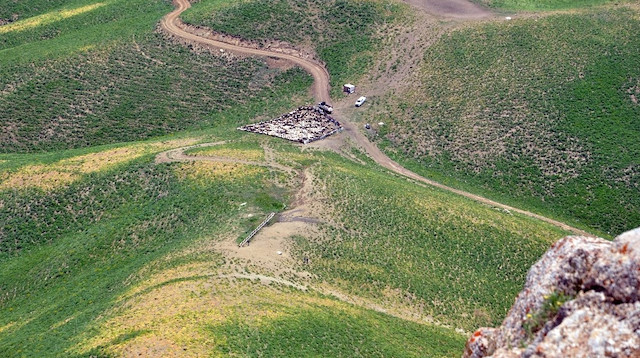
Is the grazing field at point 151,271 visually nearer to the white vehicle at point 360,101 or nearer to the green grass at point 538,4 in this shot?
the white vehicle at point 360,101

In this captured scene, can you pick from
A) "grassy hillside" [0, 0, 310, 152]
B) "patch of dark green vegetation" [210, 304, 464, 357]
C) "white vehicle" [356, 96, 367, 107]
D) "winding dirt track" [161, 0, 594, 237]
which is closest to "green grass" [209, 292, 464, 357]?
"patch of dark green vegetation" [210, 304, 464, 357]

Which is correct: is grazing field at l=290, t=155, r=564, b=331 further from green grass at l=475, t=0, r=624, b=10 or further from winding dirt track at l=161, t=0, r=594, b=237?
green grass at l=475, t=0, r=624, b=10

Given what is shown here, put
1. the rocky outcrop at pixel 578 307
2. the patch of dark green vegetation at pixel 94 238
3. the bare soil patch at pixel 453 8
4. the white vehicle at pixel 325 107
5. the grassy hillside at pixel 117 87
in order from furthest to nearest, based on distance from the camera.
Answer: the bare soil patch at pixel 453 8 → the white vehicle at pixel 325 107 → the grassy hillside at pixel 117 87 → the patch of dark green vegetation at pixel 94 238 → the rocky outcrop at pixel 578 307

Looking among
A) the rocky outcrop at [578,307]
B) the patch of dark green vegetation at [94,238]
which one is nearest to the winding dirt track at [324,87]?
the patch of dark green vegetation at [94,238]

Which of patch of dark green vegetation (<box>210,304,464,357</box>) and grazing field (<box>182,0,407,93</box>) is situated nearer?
patch of dark green vegetation (<box>210,304,464,357</box>)

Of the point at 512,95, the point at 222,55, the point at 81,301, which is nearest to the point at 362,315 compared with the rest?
the point at 81,301

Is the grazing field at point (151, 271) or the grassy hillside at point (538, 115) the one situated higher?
the grassy hillside at point (538, 115)

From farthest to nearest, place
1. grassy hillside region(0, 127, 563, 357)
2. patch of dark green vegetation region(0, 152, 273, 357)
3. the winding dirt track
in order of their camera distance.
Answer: the winding dirt track < patch of dark green vegetation region(0, 152, 273, 357) < grassy hillside region(0, 127, 563, 357)

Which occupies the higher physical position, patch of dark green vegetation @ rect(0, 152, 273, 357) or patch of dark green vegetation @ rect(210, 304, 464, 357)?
patch of dark green vegetation @ rect(210, 304, 464, 357)

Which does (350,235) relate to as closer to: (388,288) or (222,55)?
(388,288)
